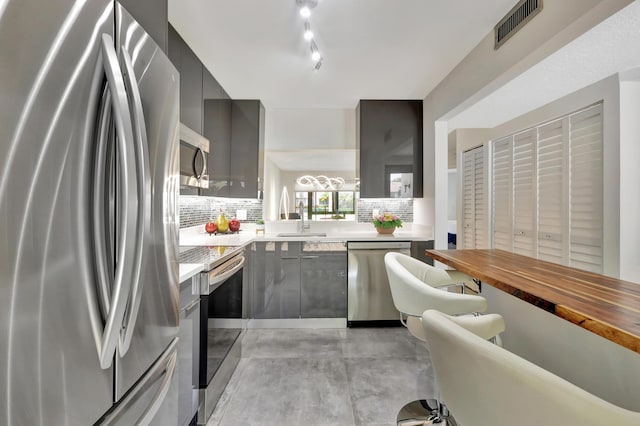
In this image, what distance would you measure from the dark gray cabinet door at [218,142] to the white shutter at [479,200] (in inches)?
138

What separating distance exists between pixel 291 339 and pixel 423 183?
2241mm

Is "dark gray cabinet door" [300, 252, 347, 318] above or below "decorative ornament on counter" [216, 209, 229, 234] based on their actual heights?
below

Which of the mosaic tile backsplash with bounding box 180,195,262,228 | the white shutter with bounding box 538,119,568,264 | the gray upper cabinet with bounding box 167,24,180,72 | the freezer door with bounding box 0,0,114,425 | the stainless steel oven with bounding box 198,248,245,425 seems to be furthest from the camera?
the white shutter with bounding box 538,119,568,264

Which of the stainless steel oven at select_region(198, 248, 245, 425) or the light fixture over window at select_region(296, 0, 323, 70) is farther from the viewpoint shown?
the light fixture over window at select_region(296, 0, 323, 70)

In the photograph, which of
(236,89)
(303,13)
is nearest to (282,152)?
(236,89)

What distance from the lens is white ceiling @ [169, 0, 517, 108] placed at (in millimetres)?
1774

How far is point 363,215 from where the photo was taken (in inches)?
141

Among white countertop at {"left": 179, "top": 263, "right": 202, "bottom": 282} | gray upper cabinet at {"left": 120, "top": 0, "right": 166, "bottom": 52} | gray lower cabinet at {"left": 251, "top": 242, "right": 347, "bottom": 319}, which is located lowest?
gray lower cabinet at {"left": 251, "top": 242, "right": 347, "bottom": 319}

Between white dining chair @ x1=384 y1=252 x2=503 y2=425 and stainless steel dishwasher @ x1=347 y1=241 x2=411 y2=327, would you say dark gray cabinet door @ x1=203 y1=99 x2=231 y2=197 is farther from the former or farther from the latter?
white dining chair @ x1=384 y1=252 x2=503 y2=425

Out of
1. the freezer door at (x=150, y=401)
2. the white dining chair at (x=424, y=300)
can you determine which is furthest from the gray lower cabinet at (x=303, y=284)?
the freezer door at (x=150, y=401)

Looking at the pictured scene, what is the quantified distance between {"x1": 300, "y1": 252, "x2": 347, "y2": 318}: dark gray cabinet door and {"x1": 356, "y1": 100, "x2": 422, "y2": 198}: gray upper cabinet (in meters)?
0.90

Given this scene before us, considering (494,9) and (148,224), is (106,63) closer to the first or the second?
(148,224)

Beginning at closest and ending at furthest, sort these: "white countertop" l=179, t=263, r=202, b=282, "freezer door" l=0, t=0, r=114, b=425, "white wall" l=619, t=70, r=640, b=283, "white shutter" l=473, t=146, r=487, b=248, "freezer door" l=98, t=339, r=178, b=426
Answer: "freezer door" l=0, t=0, r=114, b=425 < "freezer door" l=98, t=339, r=178, b=426 < "white countertop" l=179, t=263, r=202, b=282 < "white wall" l=619, t=70, r=640, b=283 < "white shutter" l=473, t=146, r=487, b=248

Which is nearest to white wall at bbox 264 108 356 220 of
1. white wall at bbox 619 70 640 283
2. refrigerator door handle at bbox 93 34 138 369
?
white wall at bbox 619 70 640 283
